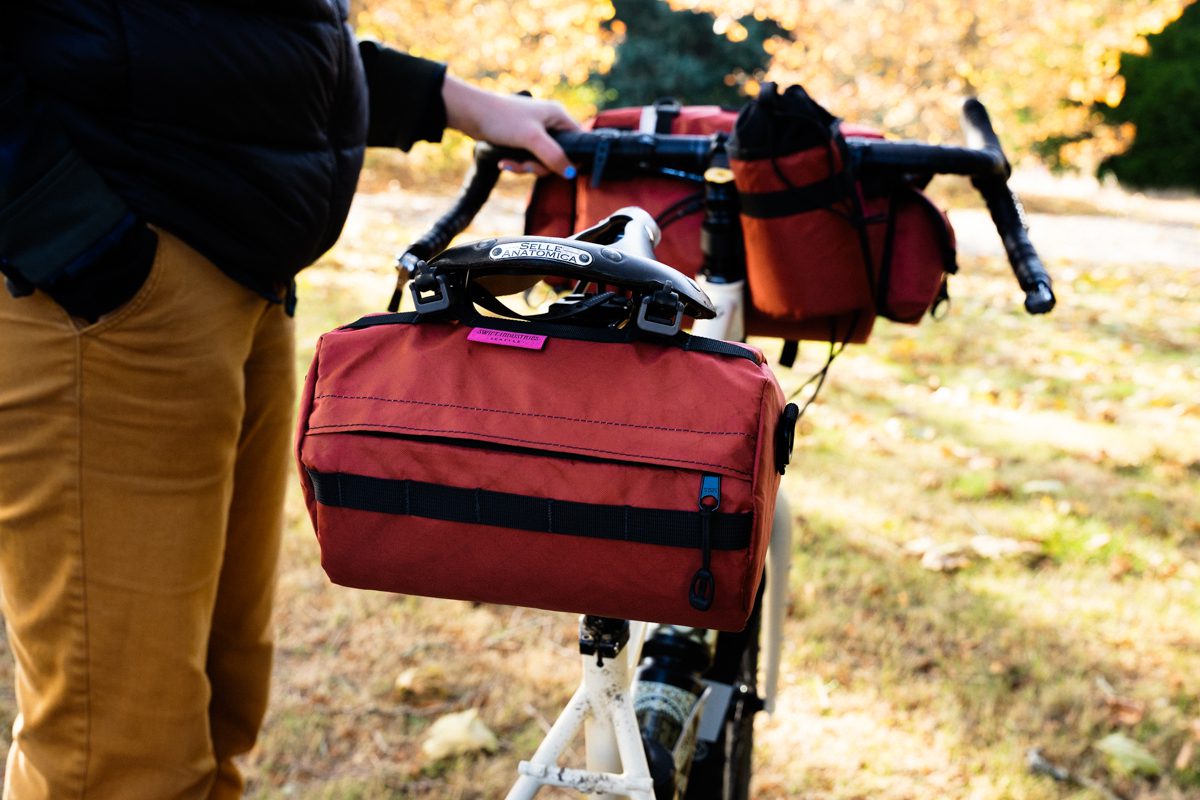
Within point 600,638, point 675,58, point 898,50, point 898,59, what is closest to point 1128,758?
point 600,638

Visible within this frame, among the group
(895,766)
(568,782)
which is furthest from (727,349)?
(895,766)

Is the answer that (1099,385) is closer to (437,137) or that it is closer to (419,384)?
(437,137)

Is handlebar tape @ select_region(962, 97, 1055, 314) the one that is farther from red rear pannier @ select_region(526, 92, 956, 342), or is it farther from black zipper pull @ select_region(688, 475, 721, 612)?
black zipper pull @ select_region(688, 475, 721, 612)

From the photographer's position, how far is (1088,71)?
40.7ft

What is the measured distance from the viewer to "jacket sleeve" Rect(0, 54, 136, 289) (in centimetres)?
133

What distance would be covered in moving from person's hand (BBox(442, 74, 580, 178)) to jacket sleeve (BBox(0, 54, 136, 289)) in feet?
2.51

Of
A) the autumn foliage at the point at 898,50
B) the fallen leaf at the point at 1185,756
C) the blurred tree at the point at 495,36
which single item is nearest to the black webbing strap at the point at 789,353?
the fallen leaf at the point at 1185,756

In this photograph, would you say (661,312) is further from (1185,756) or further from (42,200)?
(1185,756)

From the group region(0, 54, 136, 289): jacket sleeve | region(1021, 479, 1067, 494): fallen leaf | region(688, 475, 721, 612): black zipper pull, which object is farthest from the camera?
region(1021, 479, 1067, 494): fallen leaf

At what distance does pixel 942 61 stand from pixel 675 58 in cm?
337

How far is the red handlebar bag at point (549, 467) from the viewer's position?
3.42 feet

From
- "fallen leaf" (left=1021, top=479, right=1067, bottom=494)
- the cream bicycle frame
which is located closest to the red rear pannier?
the cream bicycle frame

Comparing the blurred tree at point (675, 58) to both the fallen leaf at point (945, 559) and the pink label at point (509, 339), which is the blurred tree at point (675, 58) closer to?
the fallen leaf at point (945, 559)

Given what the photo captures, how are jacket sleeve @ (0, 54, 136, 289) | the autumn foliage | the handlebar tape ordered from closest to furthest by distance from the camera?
jacket sleeve @ (0, 54, 136, 289) < the handlebar tape < the autumn foliage
